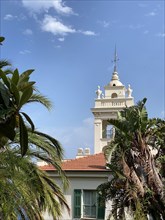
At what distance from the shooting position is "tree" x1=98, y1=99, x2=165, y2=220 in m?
17.5

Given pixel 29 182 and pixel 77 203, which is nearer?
pixel 29 182

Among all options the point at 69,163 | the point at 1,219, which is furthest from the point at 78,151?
the point at 1,219

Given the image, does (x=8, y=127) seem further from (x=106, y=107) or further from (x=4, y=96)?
(x=106, y=107)

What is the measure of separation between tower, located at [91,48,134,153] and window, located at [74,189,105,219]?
735 inches

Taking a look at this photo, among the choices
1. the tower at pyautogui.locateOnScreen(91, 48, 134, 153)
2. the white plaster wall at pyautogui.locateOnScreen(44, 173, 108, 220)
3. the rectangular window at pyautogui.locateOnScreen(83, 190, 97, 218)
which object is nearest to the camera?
the rectangular window at pyautogui.locateOnScreen(83, 190, 97, 218)

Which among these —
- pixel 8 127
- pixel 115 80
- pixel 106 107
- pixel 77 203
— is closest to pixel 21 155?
pixel 8 127

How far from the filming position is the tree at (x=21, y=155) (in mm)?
7914

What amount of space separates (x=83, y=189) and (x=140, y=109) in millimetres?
7602

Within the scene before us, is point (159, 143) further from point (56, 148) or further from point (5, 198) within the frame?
point (5, 198)

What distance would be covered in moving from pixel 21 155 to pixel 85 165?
16.7 metres

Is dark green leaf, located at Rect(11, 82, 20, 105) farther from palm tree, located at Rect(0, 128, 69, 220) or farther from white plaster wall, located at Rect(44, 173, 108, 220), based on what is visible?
white plaster wall, located at Rect(44, 173, 108, 220)

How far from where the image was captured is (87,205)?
24.2m

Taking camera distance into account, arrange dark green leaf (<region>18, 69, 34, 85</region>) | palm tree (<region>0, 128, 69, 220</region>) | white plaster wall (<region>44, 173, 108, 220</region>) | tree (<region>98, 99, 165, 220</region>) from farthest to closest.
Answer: white plaster wall (<region>44, 173, 108, 220</region>), tree (<region>98, 99, 165, 220</region>), palm tree (<region>0, 128, 69, 220</region>), dark green leaf (<region>18, 69, 34, 85</region>)

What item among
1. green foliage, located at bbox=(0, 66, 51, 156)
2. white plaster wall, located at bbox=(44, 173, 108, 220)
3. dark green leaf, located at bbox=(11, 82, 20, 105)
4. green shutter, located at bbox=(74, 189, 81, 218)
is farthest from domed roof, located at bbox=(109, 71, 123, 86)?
dark green leaf, located at bbox=(11, 82, 20, 105)
